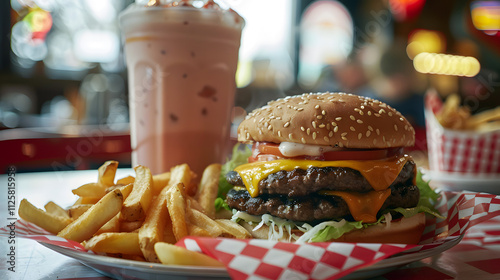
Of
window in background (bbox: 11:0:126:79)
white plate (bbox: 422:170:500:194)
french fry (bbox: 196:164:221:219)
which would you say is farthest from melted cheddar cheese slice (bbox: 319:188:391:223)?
window in background (bbox: 11:0:126:79)

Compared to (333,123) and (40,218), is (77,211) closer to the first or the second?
(40,218)

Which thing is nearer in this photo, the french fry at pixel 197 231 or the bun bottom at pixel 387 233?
the french fry at pixel 197 231

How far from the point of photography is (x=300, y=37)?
45.1 ft

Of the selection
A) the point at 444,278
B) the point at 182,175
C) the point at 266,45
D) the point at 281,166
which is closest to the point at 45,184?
the point at 182,175

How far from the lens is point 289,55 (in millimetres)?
13953

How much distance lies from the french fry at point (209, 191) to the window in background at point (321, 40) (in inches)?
476

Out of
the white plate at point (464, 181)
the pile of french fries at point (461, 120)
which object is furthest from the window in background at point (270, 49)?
the white plate at point (464, 181)

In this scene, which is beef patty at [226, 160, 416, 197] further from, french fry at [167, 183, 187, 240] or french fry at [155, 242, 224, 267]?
french fry at [155, 242, 224, 267]

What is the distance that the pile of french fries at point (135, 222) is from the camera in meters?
1.22

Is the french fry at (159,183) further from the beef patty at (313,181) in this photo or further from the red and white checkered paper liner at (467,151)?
the red and white checkered paper liner at (467,151)

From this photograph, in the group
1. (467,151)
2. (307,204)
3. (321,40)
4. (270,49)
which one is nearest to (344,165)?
(307,204)

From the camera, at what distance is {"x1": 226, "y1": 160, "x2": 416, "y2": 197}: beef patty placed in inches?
60.4

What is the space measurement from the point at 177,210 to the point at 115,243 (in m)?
0.23

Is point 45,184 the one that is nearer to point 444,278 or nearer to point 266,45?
point 444,278
